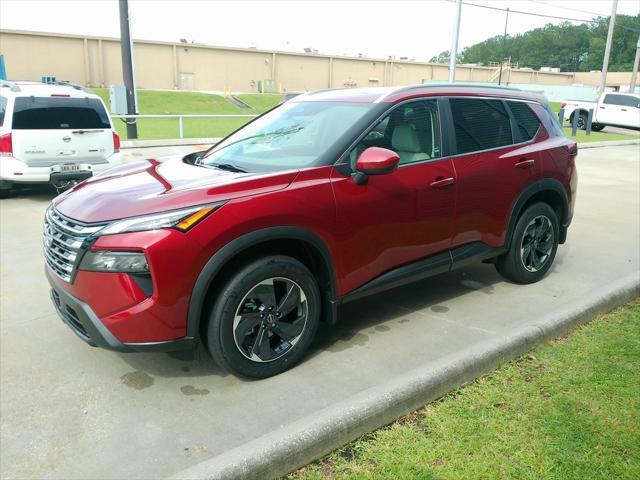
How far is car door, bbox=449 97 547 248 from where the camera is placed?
14.1ft

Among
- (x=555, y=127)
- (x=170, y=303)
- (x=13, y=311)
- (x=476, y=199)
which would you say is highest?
(x=555, y=127)

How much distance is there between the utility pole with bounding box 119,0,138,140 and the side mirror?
46.4ft

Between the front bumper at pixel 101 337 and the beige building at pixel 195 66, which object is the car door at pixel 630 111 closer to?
the front bumper at pixel 101 337

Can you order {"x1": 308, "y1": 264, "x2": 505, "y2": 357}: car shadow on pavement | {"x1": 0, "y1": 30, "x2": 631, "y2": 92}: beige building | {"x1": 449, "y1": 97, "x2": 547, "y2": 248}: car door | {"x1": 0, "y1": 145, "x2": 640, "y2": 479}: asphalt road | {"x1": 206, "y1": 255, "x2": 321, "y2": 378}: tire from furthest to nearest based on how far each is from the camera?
{"x1": 0, "y1": 30, "x2": 631, "y2": 92}: beige building
{"x1": 449, "y1": 97, "x2": 547, "y2": 248}: car door
{"x1": 308, "y1": 264, "x2": 505, "y2": 357}: car shadow on pavement
{"x1": 206, "y1": 255, "x2": 321, "y2": 378}: tire
{"x1": 0, "y1": 145, "x2": 640, "y2": 479}: asphalt road

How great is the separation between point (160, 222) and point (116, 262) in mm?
310

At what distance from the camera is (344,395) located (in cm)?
324

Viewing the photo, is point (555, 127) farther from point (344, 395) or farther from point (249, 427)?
point (249, 427)

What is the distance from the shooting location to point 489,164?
445 centimetres

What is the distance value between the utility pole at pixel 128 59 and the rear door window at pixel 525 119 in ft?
44.3

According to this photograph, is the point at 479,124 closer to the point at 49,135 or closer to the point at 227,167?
the point at 227,167

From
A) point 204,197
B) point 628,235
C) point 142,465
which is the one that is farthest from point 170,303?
point 628,235

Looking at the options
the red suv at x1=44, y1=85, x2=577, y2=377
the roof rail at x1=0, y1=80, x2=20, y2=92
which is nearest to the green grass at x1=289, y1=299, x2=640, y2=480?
the red suv at x1=44, y1=85, x2=577, y2=377

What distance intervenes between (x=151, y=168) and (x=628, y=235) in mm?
6123

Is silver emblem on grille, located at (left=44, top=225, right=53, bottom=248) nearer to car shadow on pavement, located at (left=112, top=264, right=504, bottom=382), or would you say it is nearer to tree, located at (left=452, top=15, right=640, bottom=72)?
car shadow on pavement, located at (left=112, top=264, right=504, bottom=382)
